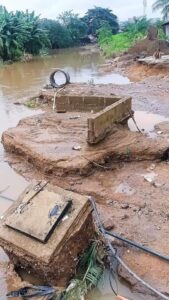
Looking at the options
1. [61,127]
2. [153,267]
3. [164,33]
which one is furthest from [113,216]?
[164,33]

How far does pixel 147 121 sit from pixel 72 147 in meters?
2.91

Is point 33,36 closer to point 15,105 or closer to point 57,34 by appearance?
point 57,34

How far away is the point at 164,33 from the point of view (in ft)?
89.8

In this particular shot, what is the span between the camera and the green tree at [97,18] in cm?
4891

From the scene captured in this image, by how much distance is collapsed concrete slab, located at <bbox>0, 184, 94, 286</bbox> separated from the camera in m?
3.31

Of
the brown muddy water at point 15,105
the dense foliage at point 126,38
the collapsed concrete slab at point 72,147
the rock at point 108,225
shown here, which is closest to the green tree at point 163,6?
the dense foliage at point 126,38

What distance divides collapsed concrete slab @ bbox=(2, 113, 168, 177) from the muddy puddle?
3.01 ft

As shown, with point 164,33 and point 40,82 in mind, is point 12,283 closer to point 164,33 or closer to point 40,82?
point 40,82

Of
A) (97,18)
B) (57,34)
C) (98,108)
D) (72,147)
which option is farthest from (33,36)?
(72,147)

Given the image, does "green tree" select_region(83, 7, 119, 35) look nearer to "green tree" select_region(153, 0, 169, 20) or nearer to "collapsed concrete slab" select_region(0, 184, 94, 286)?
"green tree" select_region(153, 0, 169, 20)

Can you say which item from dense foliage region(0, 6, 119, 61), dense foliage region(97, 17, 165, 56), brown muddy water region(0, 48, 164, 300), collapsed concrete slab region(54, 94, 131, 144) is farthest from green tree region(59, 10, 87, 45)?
collapsed concrete slab region(54, 94, 131, 144)

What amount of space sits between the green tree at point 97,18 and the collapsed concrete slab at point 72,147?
4390 centimetres

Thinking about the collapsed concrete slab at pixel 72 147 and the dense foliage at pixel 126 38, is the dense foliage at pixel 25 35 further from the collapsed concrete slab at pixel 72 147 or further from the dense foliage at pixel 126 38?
the collapsed concrete slab at pixel 72 147

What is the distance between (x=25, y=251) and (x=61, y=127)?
463 cm
